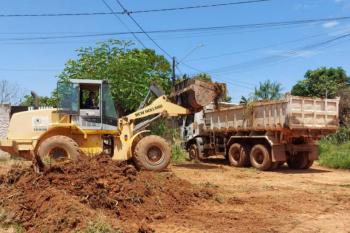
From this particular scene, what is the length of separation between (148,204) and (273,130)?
9283 millimetres

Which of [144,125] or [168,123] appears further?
[168,123]

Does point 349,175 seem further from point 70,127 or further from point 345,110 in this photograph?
point 345,110

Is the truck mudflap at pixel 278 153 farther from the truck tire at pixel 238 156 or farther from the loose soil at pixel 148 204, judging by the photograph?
the loose soil at pixel 148 204

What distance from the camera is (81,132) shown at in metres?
14.3

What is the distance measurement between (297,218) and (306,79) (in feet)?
117

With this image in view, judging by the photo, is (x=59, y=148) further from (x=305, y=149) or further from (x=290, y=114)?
(x=305, y=149)

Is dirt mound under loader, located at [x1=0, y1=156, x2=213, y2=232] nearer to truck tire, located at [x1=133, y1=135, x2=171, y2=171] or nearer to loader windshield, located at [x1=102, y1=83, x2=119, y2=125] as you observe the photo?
loader windshield, located at [x1=102, y1=83, x2=119, y2=125]

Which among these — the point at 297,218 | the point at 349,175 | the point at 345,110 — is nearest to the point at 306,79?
the point at 345,110

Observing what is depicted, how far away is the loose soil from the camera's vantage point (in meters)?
8.03

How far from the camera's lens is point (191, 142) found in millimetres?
23391


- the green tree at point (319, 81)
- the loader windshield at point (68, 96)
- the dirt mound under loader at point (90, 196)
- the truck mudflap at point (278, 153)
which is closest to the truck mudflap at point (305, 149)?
the truck mudflap at point (278, 153)

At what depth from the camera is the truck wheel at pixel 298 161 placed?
746 inches

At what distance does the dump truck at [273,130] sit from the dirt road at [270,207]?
6.18 ft

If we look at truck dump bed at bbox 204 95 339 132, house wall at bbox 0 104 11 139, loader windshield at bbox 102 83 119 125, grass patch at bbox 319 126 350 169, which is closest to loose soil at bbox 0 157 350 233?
loader windshield at bbox 102 83 119 125
